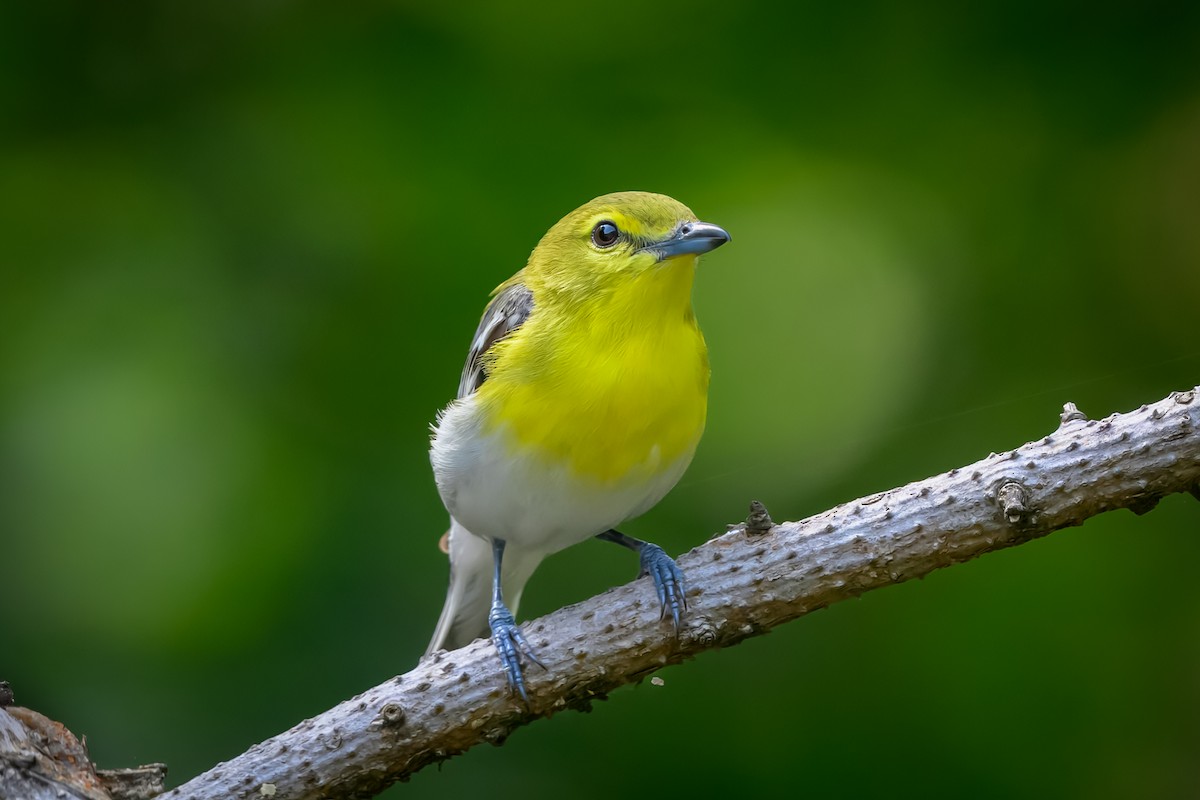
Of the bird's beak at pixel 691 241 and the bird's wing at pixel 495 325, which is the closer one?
the bird's beak at pixel 691 241

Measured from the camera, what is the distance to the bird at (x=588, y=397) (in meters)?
3.49

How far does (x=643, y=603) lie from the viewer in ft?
11.0

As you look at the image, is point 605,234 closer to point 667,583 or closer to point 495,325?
point 495,325

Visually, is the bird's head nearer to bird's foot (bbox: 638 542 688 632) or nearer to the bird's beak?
the bird's beak

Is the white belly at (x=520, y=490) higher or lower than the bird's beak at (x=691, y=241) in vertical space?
lower

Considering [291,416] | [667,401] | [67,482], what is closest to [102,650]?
[67,482]

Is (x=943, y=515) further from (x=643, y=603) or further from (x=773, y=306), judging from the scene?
(x=773, y=306)

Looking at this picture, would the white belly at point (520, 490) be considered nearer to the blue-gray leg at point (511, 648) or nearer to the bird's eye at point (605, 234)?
the blue-gray leg at point (511, 648)

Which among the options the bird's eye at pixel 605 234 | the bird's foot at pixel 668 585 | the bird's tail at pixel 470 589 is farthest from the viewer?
the bird's tail at pixel 470 589

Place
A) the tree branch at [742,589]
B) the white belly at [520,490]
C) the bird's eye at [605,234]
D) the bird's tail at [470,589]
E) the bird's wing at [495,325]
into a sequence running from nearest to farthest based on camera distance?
the tree branch at [742,589] < the white belly at [520,490] < the bird's eye at [605,234] < the bird's wing at [495,325] < the bird's tail at [470,589]

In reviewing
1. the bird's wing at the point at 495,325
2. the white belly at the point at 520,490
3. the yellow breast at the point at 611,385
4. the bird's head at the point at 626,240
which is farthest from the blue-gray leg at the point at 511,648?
the bird's head at the point at 626,240

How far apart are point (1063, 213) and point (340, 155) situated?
3075mm

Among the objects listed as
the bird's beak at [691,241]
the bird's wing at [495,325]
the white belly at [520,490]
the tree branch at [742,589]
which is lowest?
the tree branch at [742,589]

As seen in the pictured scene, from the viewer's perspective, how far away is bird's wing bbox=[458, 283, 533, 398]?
12.9 ft
